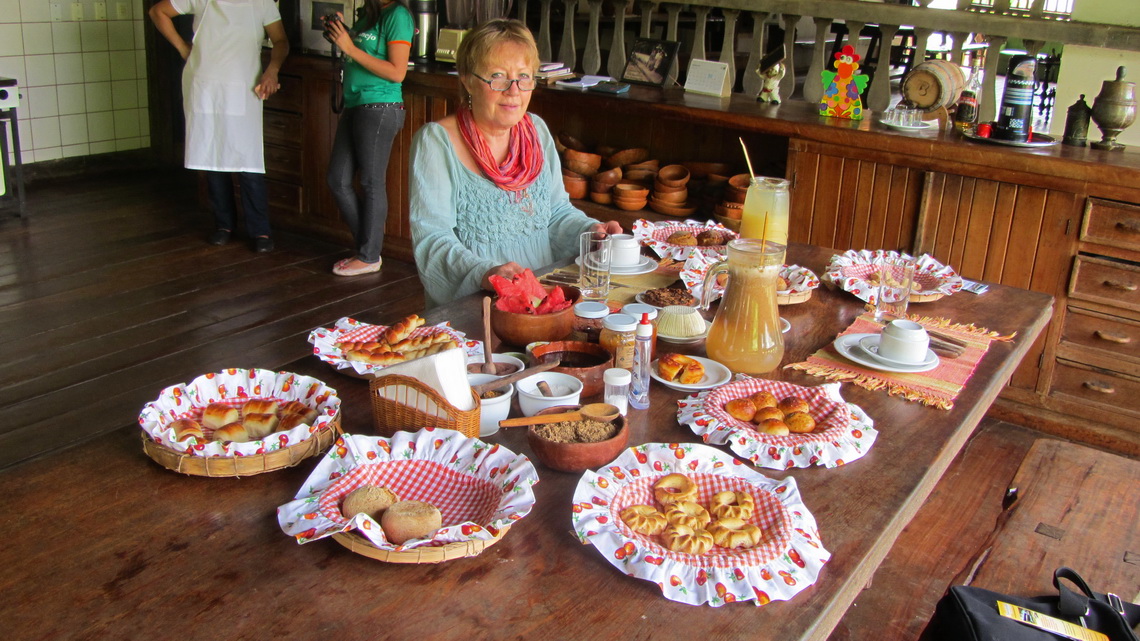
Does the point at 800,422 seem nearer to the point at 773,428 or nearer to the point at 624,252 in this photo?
the point at 773,428

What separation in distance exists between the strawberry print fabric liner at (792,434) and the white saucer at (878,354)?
20 centimetres

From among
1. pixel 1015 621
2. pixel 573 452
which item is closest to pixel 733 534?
pixel 573 452

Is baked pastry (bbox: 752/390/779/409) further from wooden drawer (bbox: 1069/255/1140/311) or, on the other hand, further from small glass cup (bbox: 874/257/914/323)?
wooden drawer (bbox: 1069/255/1140/311)

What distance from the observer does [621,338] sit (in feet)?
5.65

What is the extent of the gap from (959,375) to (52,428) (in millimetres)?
2807

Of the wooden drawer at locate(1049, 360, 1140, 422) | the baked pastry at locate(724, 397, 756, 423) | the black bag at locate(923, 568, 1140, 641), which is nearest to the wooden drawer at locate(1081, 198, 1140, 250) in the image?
the wooden drawer at locate(1049, 360, 1140, 422)

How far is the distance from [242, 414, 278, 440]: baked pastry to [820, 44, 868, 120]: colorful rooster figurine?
2857 millimetres

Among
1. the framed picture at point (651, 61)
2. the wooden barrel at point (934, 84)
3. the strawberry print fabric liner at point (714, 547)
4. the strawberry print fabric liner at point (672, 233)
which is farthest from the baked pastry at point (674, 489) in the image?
the framed picture at point (651, 61)

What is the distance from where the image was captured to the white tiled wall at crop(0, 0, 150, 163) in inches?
239

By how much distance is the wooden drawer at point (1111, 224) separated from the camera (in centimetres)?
310

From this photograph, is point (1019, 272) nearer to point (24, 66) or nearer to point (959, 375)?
point (959, 375)

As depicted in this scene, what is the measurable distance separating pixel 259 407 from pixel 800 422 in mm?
867

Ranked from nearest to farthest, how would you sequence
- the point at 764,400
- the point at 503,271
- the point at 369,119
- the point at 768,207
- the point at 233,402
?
the point at 233,402
the point at 764,400
the point at 503,271
the point at 768,207
the point at 369,119

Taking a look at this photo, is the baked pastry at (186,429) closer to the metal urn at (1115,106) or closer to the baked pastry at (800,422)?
the baked pastry at (800,422)
